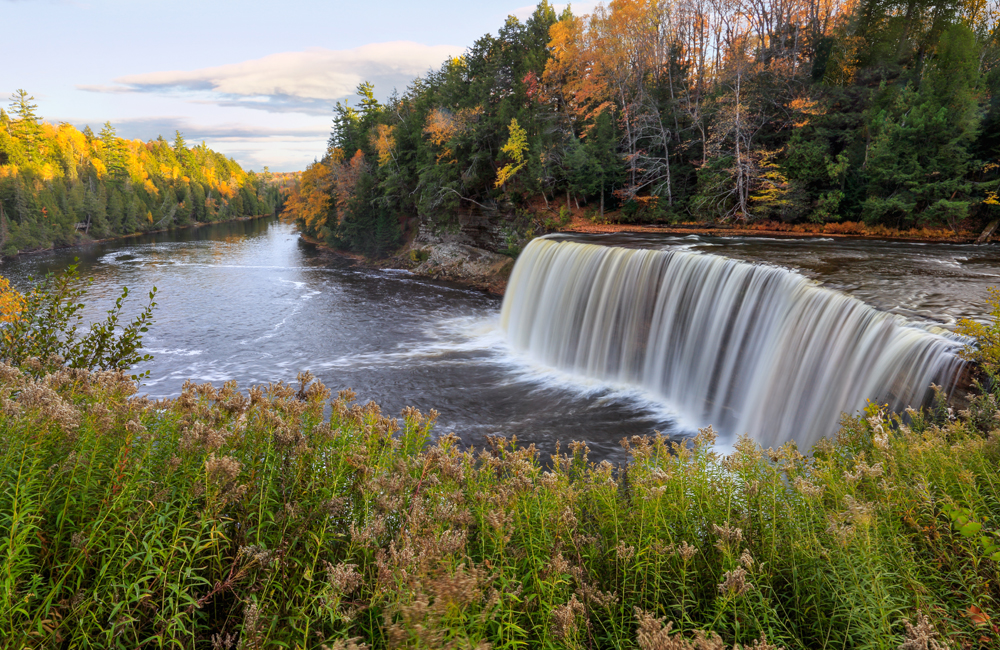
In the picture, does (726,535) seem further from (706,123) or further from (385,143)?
(385,143)

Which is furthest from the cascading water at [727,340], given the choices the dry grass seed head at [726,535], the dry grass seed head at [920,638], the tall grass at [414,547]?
the dry grass seed head at [920,638]

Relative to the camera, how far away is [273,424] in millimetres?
3264

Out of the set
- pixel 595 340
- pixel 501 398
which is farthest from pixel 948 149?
pixel 501 398

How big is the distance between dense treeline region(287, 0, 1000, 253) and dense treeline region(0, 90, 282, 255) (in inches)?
1518

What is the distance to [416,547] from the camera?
2471 millimetres

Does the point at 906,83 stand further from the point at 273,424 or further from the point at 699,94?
the point at 273,424

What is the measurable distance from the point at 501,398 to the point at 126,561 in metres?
12.0

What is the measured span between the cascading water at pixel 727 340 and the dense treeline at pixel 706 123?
9822 millimetres

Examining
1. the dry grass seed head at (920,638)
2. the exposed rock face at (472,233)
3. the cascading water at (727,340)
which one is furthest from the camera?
the exposed rock face at (472,233)

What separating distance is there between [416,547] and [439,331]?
19.2 metres

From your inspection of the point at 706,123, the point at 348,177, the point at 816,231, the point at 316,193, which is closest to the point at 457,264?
the point at 706,123

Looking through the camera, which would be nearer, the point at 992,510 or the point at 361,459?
the point at 361,459

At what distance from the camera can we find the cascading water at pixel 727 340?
27.5 feet

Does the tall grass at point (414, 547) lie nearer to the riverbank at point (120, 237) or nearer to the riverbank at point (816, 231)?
the riverbank at point (816, 231)
